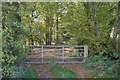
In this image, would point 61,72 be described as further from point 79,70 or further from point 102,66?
point 102,66

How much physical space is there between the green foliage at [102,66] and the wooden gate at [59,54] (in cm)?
49

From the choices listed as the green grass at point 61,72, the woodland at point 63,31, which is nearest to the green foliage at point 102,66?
the woodland at point 63,31

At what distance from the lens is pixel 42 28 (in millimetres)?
4664

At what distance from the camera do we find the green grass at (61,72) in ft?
11.8

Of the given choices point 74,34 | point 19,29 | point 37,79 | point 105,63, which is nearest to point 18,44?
point 19,29

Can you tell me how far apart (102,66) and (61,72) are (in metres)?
0.79

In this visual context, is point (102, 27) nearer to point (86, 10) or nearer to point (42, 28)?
point (86, 10)

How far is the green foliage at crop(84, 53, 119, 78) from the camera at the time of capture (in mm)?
3160

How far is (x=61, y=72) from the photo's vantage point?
12.0 feet

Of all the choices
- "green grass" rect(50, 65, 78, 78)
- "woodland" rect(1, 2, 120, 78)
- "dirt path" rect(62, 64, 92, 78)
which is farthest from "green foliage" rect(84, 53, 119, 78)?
"green grass" rect(50, 65, 78, 78)

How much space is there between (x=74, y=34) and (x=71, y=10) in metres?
0.52

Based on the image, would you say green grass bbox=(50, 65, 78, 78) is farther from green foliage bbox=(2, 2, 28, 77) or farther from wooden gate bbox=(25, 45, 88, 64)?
green foliage bbox=(2, 2, 28, 77)

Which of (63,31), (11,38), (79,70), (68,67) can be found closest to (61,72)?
(68,67)

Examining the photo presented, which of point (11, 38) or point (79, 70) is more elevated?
point (11, 38)
